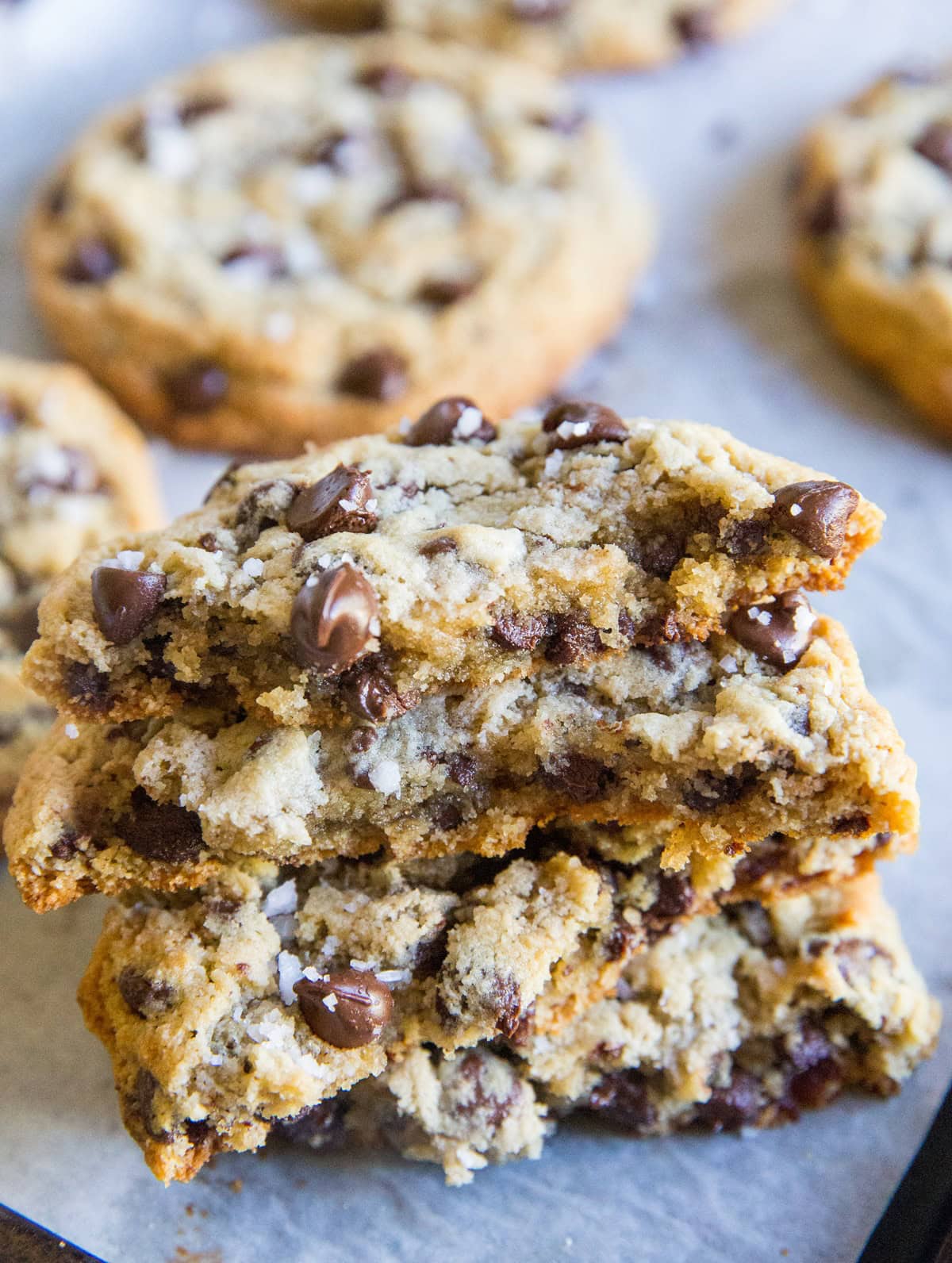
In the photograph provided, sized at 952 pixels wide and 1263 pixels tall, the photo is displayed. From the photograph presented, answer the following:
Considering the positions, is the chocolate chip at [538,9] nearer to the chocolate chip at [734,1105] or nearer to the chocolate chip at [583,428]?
the chocolate chip at [583,428]

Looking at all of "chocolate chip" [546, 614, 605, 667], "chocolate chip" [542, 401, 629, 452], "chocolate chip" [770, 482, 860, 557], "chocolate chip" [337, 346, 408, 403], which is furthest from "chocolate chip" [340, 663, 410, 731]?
"chocolate chip" [337, 346, 408, 403]

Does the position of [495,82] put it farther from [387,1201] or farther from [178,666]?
[387,1201]

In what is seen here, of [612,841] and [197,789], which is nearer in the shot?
[197,789]

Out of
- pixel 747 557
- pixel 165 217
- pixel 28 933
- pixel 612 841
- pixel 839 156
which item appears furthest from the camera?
pixel 839 156

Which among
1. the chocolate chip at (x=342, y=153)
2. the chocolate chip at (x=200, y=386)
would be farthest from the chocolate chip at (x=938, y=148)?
the chocolate chip at (x=200, y=386)

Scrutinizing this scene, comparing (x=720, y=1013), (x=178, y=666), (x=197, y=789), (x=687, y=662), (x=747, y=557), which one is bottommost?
(x=720, y=1013)

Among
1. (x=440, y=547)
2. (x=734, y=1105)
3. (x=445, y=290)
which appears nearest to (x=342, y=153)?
(x=445, y=290)

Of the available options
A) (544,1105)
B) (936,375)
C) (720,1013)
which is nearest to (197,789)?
(544,1105)
